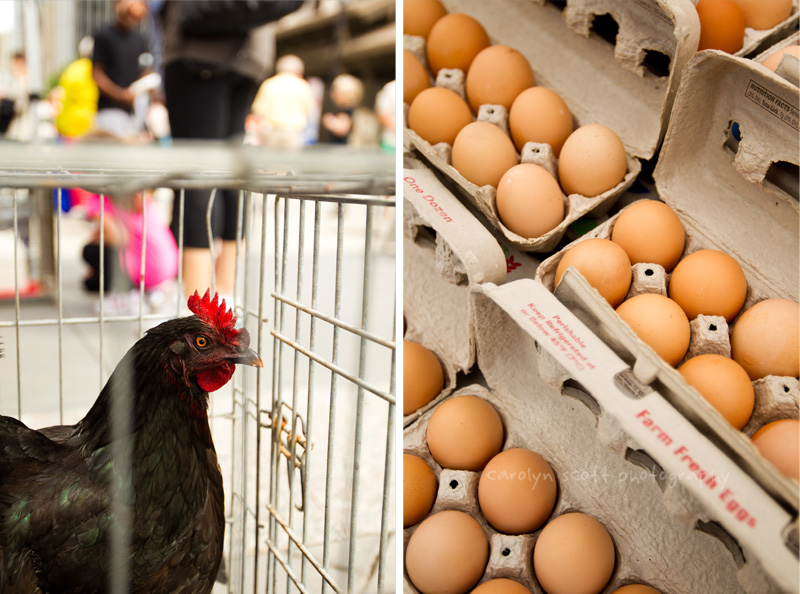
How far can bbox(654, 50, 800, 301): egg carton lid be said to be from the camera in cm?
77

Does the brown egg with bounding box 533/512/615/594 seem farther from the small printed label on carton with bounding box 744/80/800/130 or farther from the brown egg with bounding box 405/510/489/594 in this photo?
the small printed label on carton with bounding box 744/80/800/130

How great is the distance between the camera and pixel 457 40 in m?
1.09

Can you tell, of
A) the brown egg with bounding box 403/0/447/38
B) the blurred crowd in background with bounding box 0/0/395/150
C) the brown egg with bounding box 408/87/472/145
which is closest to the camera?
the brown egg with bounding box 408/87/472/145

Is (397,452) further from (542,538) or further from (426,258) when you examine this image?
(426,258)

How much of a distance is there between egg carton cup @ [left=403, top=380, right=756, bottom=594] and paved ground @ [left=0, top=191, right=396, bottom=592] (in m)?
0.18

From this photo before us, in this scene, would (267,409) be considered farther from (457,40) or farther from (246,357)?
(457,40)

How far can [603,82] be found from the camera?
1.05 meters

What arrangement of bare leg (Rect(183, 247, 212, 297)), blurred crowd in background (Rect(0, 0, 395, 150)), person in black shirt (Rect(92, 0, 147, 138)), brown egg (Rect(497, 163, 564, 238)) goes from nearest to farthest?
brown egg (Rect(497, 163, 564, 238)) < bare leg (Rect(183, 247, 212, 297)) < blurred crowd in background (Rect(0, 0, 395, 150)) < person in black shirt (Rect(92, 0, 147, 138))

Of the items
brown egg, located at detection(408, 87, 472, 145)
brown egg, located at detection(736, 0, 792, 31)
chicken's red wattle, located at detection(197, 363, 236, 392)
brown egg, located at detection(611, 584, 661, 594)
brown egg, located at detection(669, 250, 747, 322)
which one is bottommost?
brown egg, located at detection(611, 584, 661, 594)

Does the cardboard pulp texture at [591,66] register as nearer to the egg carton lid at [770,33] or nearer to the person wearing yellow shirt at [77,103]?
the egg carton lid at [770,33]

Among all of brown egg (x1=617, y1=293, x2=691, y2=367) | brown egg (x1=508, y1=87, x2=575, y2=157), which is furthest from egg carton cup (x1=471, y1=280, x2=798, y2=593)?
brown egg (x1=508, y1=87, x2=575, y2=157)

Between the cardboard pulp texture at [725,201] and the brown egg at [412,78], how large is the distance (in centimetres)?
40

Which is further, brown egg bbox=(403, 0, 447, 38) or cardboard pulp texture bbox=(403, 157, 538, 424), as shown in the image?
brown egg bbox=(403, 0, 447, 38)

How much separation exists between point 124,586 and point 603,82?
100 centimetres
